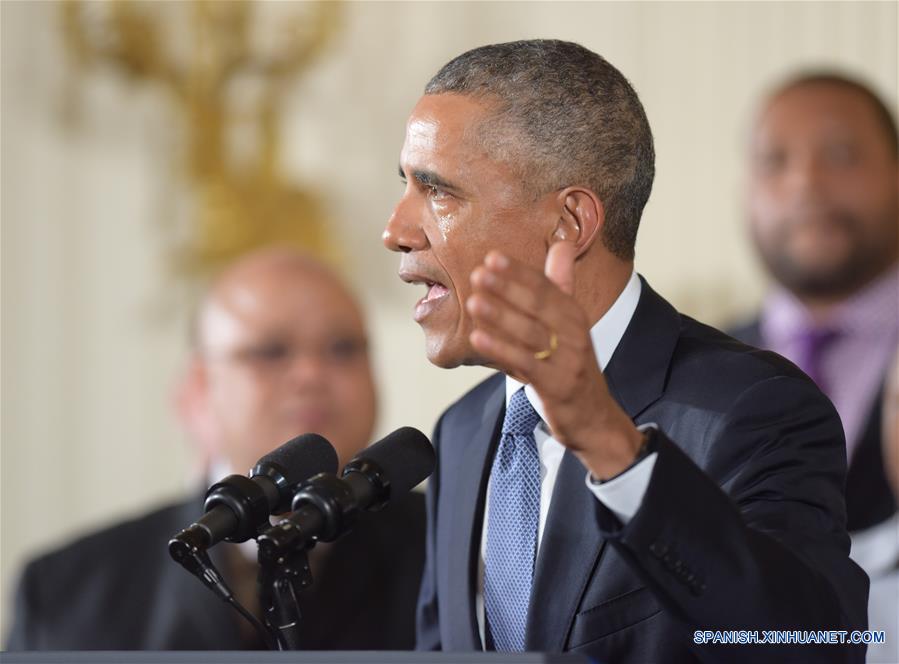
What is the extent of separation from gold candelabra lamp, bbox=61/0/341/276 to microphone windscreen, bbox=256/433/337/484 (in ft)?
10.6

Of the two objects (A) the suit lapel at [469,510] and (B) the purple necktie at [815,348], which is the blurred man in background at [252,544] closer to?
(A) the suit lapel at [469,510]

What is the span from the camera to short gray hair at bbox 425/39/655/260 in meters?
1.74

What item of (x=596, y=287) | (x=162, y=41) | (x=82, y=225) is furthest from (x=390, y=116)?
(x=596, y=287)

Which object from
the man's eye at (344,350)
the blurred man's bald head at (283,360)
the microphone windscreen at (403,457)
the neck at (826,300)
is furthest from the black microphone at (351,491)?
the neck at (826,300)

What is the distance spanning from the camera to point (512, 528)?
1.87 m

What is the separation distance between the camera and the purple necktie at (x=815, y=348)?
13.5ft

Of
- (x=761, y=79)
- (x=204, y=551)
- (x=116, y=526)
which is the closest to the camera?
(x=204, y=551)

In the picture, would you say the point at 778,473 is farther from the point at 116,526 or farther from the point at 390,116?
the point at 390,116

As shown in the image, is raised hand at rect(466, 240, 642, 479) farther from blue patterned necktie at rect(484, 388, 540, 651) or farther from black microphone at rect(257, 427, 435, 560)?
blue patterned necktie at rect(484, 388, 540, 651)

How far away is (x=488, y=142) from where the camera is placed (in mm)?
1739

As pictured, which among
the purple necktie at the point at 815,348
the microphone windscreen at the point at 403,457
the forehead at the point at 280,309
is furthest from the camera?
the purple necktie at the point at 815,348

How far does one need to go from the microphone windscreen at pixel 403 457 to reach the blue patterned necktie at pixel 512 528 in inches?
6.6

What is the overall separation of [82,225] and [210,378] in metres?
1.83

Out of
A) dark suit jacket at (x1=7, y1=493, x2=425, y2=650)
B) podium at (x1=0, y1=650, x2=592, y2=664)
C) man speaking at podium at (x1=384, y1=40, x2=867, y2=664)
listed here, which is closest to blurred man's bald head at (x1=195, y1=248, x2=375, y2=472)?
dark suit jacket at (x1=7, y1=493, x2=425, y2=650)
